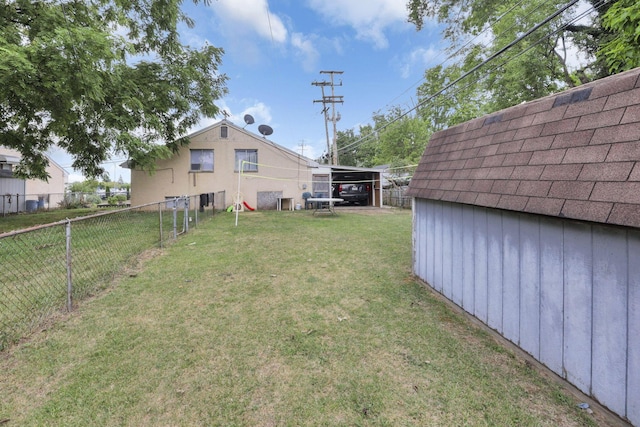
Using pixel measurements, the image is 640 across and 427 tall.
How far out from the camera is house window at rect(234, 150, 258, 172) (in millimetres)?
16984

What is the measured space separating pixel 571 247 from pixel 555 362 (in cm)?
96

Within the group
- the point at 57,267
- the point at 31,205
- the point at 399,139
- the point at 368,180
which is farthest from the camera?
the point at 399,139

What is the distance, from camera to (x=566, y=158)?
7.50 ft

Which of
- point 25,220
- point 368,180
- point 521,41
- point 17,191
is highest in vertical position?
point 521,41

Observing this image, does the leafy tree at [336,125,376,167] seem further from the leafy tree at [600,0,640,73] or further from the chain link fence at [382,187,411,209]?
the leafy tree at [600,0,640,73]

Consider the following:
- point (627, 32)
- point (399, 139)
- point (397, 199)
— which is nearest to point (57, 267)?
point (627, 32)

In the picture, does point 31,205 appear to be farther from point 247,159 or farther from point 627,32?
point 627,32

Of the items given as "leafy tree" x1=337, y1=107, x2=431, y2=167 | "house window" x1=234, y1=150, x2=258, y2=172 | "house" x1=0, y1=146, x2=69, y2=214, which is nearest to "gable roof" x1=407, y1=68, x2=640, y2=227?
"house window" x1=234, y1=150, x2=258, y2=172

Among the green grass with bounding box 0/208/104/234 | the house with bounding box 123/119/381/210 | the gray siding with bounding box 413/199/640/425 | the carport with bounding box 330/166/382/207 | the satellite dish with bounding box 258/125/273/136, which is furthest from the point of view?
the carport with bounding box 330/166/382/207

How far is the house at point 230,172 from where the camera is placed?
16.5 meters

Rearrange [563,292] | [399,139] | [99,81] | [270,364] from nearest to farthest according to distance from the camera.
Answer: [563,292] < [270,364] < [99,81] < [399,139]

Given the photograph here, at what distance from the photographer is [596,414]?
1.94 meters

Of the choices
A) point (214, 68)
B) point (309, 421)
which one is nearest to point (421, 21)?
point (214, 68)

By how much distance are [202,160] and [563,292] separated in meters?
17.5
